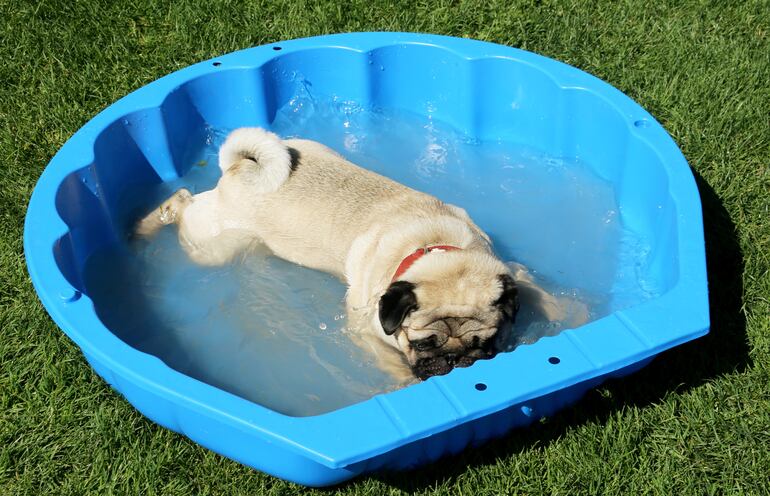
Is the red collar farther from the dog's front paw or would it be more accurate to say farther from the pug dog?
the dog's front paw

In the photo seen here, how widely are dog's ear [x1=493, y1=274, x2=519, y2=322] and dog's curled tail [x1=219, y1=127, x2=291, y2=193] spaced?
5.21 ft

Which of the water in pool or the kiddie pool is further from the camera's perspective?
the water in pool

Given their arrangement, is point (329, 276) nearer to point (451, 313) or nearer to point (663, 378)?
point (451, 313)

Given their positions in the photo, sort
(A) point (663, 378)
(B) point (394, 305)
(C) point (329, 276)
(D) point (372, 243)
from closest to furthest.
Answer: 1. (B) point (394, 305)
2. (A) point (663, 378)
3. (D) point (372, 243)
4. (C) point (329, 276)

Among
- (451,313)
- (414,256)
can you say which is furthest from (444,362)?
(414,256)

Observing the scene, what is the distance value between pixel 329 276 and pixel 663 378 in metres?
2.09

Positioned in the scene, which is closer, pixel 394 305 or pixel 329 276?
pixel 394 305

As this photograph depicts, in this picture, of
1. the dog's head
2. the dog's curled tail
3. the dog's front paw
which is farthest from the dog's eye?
the dog's front paw

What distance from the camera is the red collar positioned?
4.34m

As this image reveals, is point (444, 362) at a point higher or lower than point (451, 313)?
lower

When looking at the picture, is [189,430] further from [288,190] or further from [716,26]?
[716,26]

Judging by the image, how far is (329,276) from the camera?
5254mm

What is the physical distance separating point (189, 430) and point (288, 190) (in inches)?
68.1

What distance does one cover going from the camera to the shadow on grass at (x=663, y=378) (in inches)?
156
